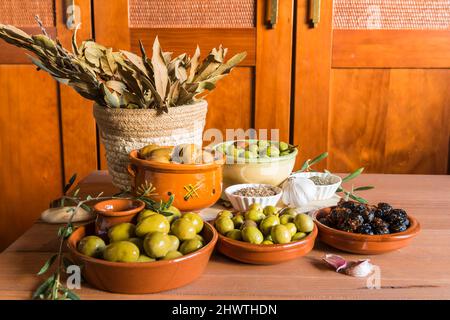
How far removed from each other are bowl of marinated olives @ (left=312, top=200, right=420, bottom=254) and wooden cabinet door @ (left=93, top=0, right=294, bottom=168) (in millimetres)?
1092

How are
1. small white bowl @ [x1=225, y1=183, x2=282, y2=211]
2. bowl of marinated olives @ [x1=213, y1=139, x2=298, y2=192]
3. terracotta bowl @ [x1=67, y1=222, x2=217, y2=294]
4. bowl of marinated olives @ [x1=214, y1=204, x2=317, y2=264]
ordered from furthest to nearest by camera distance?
1. bowl of marinated olives @ [x1=213, y1=139, x2=298, y2=192]
2. small white bowl @ [x1=225, y1=183, x2=282, y2=211]
3. bowl of marinated olives @ [x1=214, y1=204, x2=317, y2=264]
4. terracotta bowl @ [x1=67, y1=222, x2=217, y2=294]

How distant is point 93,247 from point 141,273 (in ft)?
0.30

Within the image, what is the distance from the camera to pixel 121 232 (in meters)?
0.78

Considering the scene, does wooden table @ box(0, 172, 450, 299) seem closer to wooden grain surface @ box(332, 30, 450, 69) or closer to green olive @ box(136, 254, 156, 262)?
green olive @ box(136, 254, 156, 262)

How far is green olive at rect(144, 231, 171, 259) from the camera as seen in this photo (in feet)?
2.35

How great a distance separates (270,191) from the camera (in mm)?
1051

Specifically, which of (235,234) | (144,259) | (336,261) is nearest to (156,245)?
(144,259)

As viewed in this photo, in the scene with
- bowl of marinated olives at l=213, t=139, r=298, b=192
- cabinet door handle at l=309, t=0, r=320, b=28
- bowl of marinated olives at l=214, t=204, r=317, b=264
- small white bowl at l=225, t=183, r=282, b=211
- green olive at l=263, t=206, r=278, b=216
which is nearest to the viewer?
bowl of marinated olives at l=214, t=204, r=317, b=264

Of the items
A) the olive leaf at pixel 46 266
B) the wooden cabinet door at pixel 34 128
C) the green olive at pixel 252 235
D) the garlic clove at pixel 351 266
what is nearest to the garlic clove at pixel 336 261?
the garlic clove at pixel 351 266

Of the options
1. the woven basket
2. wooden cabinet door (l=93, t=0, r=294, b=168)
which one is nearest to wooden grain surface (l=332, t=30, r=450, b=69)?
wooden cabinet door (l=93, t=0, r=294, b=168)

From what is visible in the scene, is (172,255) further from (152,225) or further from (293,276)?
(293,276)

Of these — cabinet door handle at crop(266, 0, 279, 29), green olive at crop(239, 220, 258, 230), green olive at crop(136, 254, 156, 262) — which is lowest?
green olive at crop(136, 254, 156, 262)

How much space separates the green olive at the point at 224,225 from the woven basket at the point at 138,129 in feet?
0.92

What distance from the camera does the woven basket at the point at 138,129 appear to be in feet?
3.42
